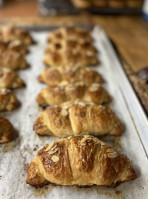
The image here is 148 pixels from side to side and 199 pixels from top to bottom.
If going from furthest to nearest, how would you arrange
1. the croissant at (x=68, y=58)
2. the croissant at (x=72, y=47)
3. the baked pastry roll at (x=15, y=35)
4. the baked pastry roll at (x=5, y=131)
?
the baked pastry roll at (x=15, y=35), the croissant at (x=72, y=47), the croissant at (x=68, y=58), the baked pastry roll at (x=5, y=131)

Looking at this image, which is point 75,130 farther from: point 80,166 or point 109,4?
point 109,4

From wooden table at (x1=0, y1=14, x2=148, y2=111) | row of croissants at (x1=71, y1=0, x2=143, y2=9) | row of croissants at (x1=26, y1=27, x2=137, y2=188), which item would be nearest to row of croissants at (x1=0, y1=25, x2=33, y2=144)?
row of croissants at (x1=26, y1=27, x2=137, y2=188)

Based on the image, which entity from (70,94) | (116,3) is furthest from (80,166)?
(116,3)

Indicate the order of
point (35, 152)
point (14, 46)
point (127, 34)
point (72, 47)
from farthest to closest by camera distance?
point (127, 34)
point (72, 47)
point (14, 46)
point (35, 152)

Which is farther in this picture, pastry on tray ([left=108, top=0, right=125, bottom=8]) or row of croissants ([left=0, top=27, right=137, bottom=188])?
pastry on tray ([left=108, top=0, right=125, bottom=8])

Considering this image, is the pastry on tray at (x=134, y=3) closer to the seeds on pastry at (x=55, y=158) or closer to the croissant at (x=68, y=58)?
the croissant at (x=68, y=58)

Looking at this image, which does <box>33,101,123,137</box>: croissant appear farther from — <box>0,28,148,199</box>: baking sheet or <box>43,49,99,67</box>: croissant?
<box>43,49,99,67</box>: croissant

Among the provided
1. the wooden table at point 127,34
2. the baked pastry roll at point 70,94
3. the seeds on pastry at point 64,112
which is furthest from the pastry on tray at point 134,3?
the seeds on pastry at point 64,112
